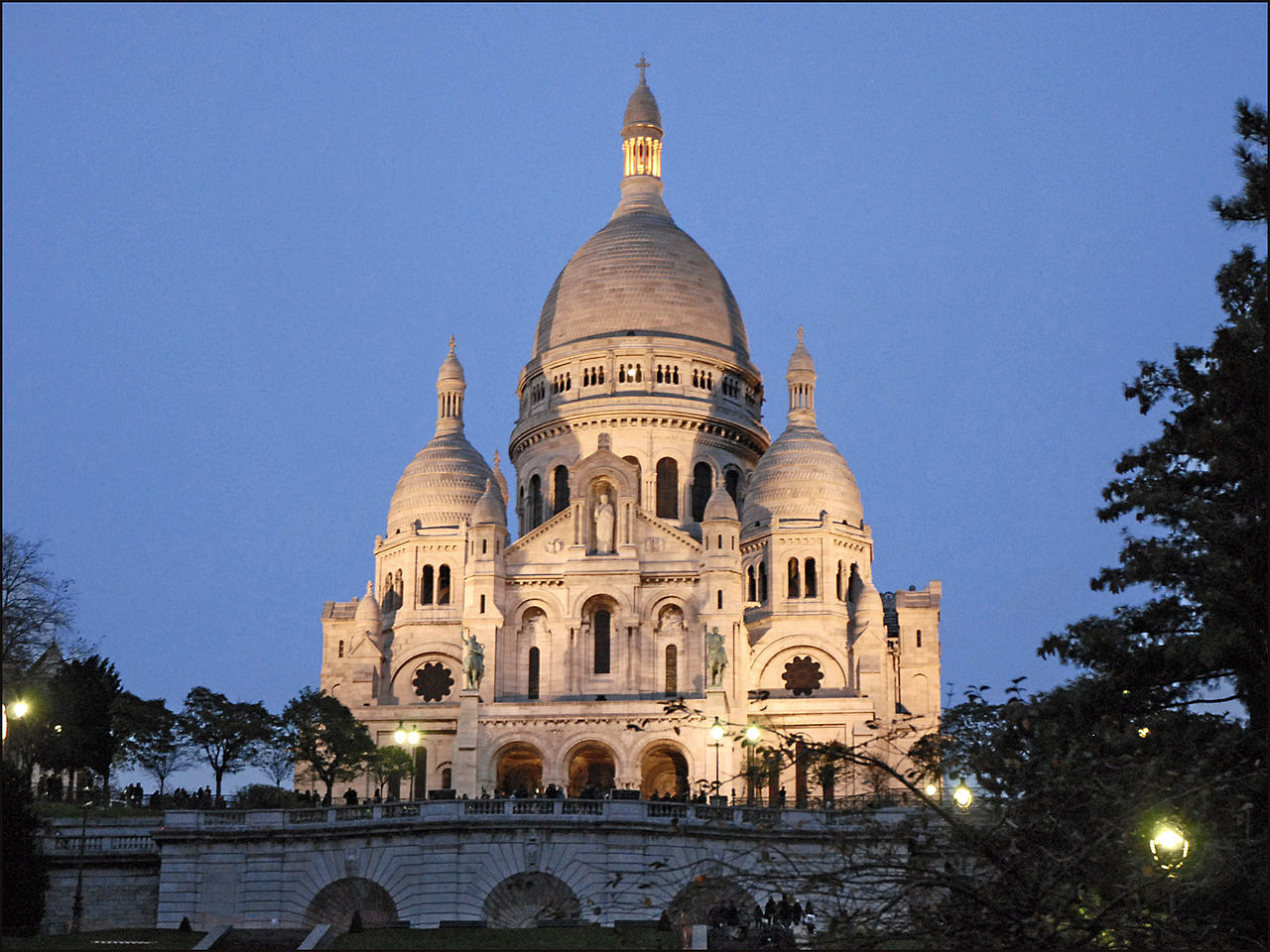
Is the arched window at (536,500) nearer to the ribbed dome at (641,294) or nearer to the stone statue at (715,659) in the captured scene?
the ribbed dome at (641,294)

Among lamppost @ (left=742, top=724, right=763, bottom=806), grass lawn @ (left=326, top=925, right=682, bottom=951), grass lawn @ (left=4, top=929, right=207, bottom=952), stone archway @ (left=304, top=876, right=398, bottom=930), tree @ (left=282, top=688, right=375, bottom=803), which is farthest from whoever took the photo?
tree @ (left=282, top=688, right=375, bottom=803)

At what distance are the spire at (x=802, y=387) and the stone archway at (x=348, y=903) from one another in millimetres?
52293

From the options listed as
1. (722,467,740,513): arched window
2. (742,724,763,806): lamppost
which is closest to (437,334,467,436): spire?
(722,467,740,513): arched window

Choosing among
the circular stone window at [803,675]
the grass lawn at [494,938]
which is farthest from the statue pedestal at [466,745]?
the grass lawn at [494,938]

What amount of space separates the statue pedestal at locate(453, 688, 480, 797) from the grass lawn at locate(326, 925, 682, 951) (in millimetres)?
34005

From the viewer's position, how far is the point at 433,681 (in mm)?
96062

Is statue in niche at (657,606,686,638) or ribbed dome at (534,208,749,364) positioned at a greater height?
ribbed dome at (534,208,749,364)

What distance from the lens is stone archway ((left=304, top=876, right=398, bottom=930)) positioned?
180 feet

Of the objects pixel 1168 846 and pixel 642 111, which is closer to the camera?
pixel 1168 846

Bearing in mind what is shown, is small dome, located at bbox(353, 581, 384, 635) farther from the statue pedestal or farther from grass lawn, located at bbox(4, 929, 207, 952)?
grass lawn, located at bbox(4, 929, 207, 952)

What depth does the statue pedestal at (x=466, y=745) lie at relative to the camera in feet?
275

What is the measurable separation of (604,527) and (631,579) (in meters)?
2.94

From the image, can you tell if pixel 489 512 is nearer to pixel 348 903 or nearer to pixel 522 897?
pixel 348 903

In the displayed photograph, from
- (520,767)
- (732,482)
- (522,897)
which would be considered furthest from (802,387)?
(522,897)
